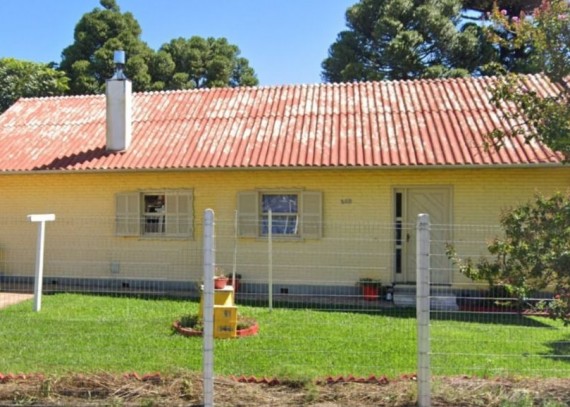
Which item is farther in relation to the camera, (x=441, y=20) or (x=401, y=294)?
(x=441, y=20)

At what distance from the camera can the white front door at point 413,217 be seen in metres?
13.7

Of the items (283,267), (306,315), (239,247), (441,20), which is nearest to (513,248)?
(306,315)

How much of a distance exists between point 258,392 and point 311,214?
26.7 ft

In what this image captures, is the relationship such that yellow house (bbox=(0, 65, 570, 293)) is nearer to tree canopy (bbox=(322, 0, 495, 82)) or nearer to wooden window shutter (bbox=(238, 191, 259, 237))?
wooden window shutter (bbox=(238, 191, 259, 237))

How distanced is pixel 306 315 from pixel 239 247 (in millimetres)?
4031

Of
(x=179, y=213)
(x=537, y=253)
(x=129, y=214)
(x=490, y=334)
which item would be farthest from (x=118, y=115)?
(x=537, y=253)

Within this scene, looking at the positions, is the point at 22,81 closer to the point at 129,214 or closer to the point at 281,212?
the point at 129,214

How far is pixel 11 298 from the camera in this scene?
12547 mm

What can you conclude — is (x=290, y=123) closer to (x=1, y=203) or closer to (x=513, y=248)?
(x=1, y=203)

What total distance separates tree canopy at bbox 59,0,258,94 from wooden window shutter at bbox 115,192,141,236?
55.2 ft

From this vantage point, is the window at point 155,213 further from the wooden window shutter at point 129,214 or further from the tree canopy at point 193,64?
the tree canopy at point 193,64

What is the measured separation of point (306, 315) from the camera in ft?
35.0

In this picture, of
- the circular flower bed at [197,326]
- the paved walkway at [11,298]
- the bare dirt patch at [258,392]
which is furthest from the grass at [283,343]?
the paved walkway at [11,298]

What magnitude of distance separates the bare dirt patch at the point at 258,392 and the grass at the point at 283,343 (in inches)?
15.4
